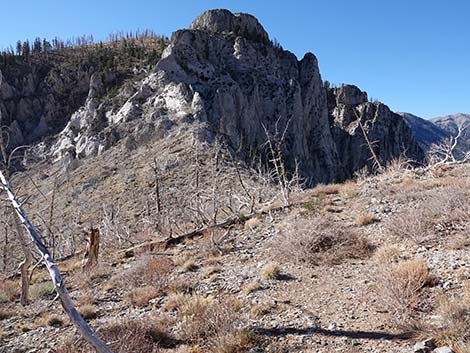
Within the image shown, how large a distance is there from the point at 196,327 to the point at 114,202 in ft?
91.9

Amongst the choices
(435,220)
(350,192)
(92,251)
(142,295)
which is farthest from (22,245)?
(350,192)

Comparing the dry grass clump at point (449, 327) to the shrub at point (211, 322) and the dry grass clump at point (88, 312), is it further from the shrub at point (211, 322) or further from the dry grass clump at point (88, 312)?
the dry grass clump at point (88, 312)

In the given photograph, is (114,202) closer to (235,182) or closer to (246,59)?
(235,182)

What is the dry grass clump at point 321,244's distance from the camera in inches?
327

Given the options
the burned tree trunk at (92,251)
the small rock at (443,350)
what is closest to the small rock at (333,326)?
the small rock at (443,350)

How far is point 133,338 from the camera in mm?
5707

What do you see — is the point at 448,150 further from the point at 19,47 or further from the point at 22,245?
the point at 19,47

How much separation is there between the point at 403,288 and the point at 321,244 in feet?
10.2

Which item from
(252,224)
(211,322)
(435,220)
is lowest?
(211,322)

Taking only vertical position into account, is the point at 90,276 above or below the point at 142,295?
below

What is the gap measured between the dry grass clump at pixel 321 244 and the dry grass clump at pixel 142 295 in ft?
10.2

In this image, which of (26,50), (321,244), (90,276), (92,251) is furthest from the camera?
(26,50)

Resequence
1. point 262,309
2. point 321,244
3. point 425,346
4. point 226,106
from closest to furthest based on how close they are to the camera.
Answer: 1. point 425,346
2. point 262,309
3. point 321,244
4. point 226,106

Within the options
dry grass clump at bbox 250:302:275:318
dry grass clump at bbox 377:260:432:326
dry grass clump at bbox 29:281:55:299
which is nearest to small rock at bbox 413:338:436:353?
dry grass clump at bbox 377:260:432:326
